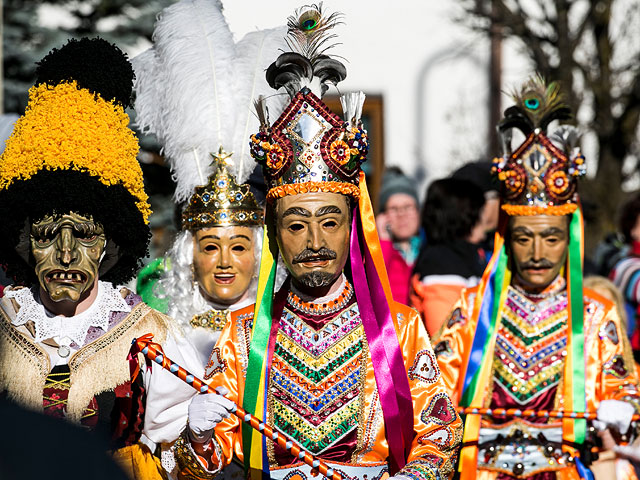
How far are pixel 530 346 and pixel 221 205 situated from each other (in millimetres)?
1619

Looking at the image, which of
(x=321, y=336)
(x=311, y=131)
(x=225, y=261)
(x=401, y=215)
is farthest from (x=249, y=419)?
(x=401, y=215)

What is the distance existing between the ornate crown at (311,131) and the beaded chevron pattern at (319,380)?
0.48 m

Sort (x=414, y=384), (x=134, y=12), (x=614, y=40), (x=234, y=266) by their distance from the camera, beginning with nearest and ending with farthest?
(x=414, y=384), (x=234, y=266), (x=134, y=12), (x=614, y=40)

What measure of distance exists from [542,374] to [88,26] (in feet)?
21.4

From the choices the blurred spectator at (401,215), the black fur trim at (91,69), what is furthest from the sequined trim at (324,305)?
the blurred spectator at (401,215)

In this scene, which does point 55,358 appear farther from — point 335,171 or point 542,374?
point 542,374

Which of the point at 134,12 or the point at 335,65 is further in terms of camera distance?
the point at 134,12

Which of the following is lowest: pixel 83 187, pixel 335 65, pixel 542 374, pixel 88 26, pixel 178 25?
pixel 542 374

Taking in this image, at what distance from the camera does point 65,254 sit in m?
3.43

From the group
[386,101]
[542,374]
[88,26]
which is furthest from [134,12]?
[542,374]

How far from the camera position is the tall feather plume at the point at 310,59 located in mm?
3574

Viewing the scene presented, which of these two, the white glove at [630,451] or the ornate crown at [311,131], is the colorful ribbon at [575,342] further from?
the ornate crown at [311,131]

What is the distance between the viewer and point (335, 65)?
11.7 feet

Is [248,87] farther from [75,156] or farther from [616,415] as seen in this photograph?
[616,415]
